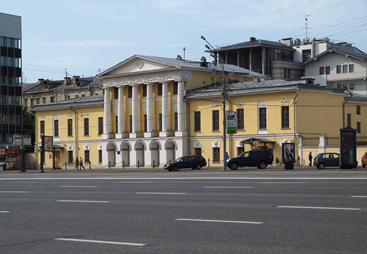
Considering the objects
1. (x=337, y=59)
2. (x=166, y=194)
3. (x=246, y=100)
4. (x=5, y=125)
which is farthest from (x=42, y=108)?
(x=166, y=194)

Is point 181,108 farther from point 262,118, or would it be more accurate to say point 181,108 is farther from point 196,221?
point 196,221

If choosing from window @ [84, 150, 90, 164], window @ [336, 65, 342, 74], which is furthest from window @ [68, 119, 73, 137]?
Result: window @ [336, 65, 342, 74]

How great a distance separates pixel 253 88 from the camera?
62.6 m

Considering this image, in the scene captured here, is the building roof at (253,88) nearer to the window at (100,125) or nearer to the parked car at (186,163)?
the parked car at (186,163)

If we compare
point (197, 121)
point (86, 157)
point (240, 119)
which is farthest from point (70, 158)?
point (240, 119)

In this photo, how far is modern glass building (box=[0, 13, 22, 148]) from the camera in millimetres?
92562

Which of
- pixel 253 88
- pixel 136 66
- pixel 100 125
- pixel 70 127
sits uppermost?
pixel 136 66

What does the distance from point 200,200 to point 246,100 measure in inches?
1779

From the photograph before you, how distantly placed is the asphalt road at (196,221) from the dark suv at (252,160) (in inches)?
1170

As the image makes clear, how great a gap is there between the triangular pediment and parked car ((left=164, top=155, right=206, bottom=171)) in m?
13.7

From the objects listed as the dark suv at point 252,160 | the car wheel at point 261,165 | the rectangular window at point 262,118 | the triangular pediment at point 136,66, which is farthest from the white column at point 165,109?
the car wheel at point 261,165

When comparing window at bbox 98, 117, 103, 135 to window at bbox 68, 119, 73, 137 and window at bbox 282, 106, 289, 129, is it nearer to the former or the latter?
window at bbox 68, 119, 73, 137

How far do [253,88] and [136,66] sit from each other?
16.6 metres

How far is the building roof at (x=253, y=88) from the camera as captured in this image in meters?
60.2
